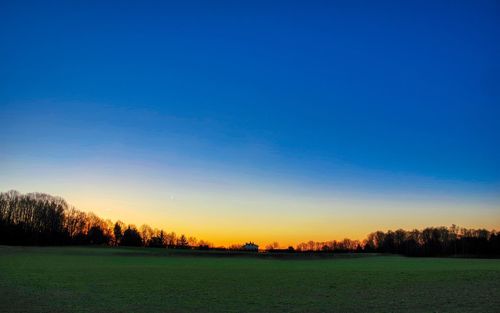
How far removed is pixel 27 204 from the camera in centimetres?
16138

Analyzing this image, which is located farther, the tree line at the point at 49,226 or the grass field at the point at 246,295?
the tree line at the point at 49,226

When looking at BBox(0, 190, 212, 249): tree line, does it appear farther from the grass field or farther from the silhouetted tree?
the grass field

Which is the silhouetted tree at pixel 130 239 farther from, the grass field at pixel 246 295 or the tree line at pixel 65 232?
the grass field at pixel 246 295

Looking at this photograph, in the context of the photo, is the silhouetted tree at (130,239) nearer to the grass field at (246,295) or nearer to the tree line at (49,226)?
the tree line at (49,226)

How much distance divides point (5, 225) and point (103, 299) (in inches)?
4800

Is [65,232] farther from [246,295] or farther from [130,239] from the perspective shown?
[246,295]

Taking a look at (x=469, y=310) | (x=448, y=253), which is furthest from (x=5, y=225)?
(x=448, y=253)

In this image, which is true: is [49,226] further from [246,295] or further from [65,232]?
[246,295]

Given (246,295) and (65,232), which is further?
(65,232)

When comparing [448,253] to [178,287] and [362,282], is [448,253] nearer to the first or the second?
[362,282]

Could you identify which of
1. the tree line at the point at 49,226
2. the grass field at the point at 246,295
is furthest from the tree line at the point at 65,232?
the grass field at the point at 246,295

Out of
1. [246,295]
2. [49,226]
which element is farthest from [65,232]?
[246,295]

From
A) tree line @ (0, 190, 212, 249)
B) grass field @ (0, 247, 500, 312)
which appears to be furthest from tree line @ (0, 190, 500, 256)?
grass field @ (0, 247, 500, 312)

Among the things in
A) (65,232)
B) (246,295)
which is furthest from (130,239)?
(246,295)
